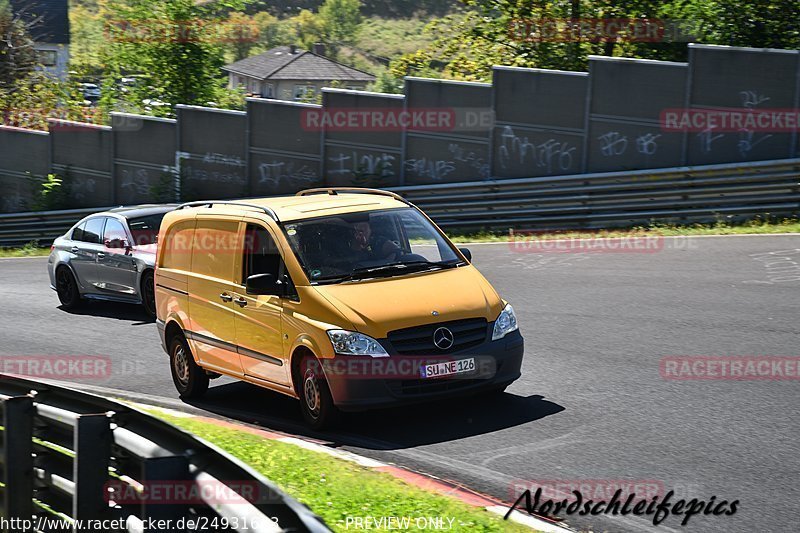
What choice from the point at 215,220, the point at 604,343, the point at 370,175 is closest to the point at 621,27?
the point at 370,175

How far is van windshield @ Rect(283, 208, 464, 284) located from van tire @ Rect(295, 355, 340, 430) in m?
0.79

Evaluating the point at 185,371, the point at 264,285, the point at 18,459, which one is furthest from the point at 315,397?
the point at 18,459

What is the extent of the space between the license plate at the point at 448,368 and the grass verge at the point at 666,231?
1065cm

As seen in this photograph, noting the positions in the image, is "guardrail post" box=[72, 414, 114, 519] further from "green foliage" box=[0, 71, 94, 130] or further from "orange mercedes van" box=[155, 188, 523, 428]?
"green foliage" box=[0, 71, 94, 130]

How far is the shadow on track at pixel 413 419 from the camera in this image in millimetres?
9000

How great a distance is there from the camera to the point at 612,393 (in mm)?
9852

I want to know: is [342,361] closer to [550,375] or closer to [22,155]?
[550,375]

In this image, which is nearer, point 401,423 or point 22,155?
point 401,423

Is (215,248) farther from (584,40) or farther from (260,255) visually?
(584,40)

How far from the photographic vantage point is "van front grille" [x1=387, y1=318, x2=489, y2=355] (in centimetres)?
901

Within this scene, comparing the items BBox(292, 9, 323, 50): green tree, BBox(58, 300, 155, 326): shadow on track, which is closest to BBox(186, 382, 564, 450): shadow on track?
BBox(58, 300, 155, 326): shadow on track

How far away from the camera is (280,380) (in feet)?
32.1

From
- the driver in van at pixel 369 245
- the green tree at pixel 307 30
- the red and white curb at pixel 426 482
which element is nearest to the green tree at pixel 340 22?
the green tree at pixel 307 30

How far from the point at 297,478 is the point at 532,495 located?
168 centimetres
